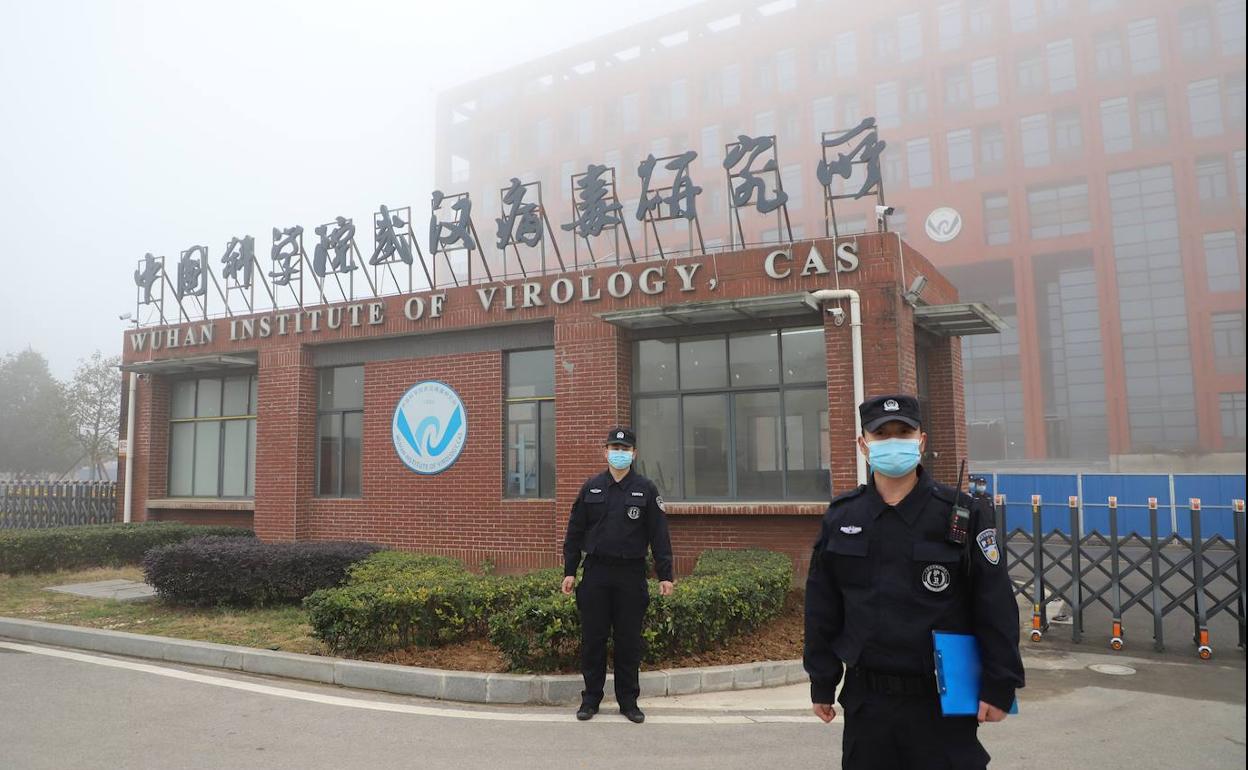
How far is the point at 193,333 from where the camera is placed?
51.6ft

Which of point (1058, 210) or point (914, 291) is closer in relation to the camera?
point (914, 291)

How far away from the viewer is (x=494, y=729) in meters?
5.52

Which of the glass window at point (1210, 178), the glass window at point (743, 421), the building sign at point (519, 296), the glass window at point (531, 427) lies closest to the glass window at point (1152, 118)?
the glass window at point (1210, 178)

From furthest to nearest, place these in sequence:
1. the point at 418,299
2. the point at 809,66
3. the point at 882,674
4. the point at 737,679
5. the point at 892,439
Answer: the point at 809,66, the point at 418,299, the point at 737,679, the point at 892,439, the point at 882,674

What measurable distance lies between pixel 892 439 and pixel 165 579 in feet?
32.0

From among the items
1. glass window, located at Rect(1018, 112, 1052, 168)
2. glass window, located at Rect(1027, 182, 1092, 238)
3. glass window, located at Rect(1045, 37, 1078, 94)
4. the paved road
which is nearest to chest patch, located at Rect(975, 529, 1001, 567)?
the paved road

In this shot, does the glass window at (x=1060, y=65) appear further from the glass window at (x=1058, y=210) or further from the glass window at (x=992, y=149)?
the glass window at (x=1058, y=210)

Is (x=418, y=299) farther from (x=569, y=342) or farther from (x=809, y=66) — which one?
(x=809, y=66)

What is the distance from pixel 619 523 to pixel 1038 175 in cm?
3760

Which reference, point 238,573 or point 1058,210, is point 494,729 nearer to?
point 238,573

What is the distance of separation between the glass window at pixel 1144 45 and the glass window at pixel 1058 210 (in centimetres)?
516

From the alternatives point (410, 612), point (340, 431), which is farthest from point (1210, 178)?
point (410, 612)

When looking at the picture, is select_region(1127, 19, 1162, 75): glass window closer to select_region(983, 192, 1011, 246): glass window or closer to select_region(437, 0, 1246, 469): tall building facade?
select_region(437, 0, 1246, 469): tall building facade

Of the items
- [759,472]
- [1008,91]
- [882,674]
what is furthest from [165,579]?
[1008,91]
